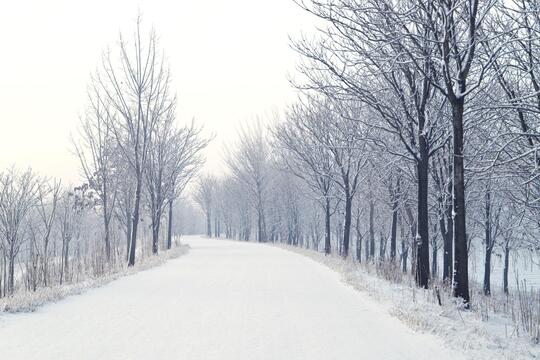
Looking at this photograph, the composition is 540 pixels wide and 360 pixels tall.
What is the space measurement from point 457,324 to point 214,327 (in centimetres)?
350

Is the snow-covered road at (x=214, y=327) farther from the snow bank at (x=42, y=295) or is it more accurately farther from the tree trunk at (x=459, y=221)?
the tree trunk at (x=459, y=221)

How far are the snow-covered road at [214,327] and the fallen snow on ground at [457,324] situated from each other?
8.5 inches

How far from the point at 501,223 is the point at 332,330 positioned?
20221mm

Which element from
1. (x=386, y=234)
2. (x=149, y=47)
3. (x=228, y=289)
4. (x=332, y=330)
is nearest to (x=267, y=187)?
(x=386, y=234)

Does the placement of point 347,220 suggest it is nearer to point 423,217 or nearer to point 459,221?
point 423,217

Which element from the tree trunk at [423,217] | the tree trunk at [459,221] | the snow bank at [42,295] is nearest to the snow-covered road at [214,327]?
the snow bank at [42,295]

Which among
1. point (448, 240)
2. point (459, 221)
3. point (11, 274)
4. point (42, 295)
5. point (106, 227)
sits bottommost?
point (11, 274)

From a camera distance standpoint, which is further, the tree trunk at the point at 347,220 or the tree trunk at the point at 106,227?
the tree trunk at the point at 347,220

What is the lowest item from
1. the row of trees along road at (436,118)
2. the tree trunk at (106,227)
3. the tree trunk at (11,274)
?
the tree trunk at (11,274)

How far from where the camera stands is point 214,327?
7012 mm

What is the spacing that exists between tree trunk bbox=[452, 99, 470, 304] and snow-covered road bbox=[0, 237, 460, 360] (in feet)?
5.30

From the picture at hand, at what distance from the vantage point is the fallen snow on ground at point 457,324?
19.4ft

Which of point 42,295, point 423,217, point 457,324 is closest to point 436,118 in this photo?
point 423,217

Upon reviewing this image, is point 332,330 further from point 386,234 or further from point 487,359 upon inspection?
point 386,234
